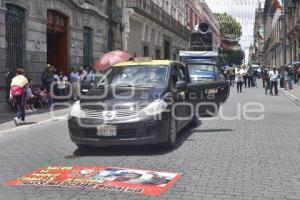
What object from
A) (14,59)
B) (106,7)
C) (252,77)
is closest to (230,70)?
(252,77)

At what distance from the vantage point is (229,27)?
123m

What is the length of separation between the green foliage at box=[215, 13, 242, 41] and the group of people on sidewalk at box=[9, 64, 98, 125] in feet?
310

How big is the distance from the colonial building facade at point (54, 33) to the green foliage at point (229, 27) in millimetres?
85883

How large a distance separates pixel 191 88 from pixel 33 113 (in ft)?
23.5

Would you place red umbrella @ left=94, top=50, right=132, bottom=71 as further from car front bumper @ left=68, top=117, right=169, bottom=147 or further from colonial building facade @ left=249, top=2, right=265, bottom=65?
colonial building facade @ left=249, top=2, right=265, bottom=65

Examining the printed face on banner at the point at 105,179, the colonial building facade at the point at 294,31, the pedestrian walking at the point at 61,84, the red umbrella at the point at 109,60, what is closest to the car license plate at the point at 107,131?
the printed face on banner at the point at 105,179

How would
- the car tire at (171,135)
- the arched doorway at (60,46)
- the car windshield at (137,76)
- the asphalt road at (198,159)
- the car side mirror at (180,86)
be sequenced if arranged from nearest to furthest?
the asphalt road at (198,159), the car tire at (171,135), the car windshield at (137,76), the car side mirror at (180,86), the arched doorway at (60,46)

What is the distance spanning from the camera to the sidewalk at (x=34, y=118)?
13788 mm

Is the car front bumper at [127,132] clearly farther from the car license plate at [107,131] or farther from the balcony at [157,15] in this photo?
the balcony at [157,15]

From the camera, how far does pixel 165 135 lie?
30.8 ft

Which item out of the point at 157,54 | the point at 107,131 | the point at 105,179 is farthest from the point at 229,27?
the point at 105,179

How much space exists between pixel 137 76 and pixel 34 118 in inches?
246

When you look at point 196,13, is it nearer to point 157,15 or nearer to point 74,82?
point 157,15

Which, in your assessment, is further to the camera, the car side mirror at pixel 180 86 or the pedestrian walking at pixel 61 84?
the pedestrian walking at pixel 61 84
